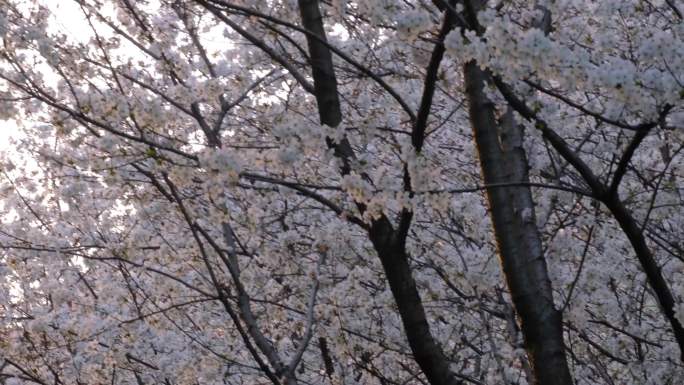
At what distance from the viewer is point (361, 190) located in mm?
4336

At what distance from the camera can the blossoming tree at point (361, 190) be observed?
4.40 meters

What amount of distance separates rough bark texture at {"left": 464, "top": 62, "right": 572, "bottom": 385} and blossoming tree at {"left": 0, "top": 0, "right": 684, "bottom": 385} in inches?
0.5

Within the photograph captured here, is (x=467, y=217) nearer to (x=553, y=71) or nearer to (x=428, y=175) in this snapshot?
(x=428, y=175)

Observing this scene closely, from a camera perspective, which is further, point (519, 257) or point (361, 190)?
point (519, 257)

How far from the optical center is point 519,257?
17.4 ft

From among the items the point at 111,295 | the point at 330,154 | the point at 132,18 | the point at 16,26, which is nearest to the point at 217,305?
the point at 111,295

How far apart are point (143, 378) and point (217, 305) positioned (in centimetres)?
172

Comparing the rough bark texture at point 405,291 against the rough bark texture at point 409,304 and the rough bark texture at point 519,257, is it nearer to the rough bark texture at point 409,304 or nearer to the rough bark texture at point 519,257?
the rough bark texture at point 409,304

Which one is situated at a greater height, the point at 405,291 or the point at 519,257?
the point at 519,257

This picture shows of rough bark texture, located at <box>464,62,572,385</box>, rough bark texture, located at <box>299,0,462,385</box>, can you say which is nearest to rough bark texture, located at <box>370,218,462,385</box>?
rough bark texture, located at <box>299,0,462,385</box>

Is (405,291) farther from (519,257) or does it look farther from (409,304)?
(519,257)

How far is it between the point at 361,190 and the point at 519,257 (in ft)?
4.55

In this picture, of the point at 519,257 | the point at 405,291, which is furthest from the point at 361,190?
the point at 519,257

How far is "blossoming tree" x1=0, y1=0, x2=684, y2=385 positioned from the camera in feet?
14.4
